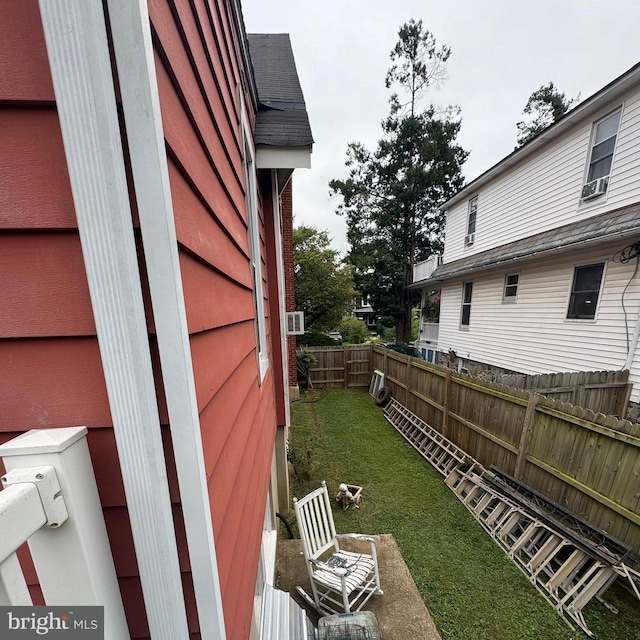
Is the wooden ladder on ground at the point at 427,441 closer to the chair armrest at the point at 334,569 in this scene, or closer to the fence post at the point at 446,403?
the fence post at the point at 446,403

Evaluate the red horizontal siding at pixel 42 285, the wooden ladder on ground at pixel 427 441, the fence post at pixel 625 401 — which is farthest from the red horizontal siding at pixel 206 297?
the fence post at pixel 625 401

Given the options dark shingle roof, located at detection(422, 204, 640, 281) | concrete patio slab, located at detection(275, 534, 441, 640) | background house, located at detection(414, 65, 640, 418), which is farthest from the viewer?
background house, located at detection(414, 65, 640, 418)

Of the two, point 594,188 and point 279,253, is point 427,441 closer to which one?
point 279,253

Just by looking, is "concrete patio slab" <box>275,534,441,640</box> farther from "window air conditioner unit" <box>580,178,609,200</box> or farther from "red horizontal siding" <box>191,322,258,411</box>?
"window air conditioner unit" <box>580,178,609,200</box>

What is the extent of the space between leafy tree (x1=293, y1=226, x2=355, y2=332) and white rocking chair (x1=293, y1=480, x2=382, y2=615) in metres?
11.5

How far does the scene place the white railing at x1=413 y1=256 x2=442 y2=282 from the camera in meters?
12.7

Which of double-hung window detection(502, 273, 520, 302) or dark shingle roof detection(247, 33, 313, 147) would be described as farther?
Result: double-hung window detection(502, 273, 520, 302)

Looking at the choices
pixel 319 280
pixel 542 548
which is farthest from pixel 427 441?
pixel 319 280

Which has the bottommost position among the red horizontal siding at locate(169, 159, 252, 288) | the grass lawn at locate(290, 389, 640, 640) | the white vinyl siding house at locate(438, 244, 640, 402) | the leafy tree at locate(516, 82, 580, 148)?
the grass lawn at locate(290, 389, 640, 640)

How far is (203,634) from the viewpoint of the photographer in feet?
Result: 2.83

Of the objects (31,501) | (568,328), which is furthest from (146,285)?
(568,328)

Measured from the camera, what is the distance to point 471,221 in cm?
1066

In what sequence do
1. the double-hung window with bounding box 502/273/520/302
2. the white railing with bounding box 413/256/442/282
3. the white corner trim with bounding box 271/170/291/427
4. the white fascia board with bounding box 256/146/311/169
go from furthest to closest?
the white railing with bounding box 413/256/442/282
the double-hung window with bounding box 502/273/520/302
the white corner trim with bounding box 271/170/291/427
the white fascia board with bounding box 256/146/311/169

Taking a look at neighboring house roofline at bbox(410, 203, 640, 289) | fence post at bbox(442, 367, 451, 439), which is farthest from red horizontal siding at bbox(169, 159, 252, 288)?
neighboring house roofline at bbox(410, 203, 640, 289)
